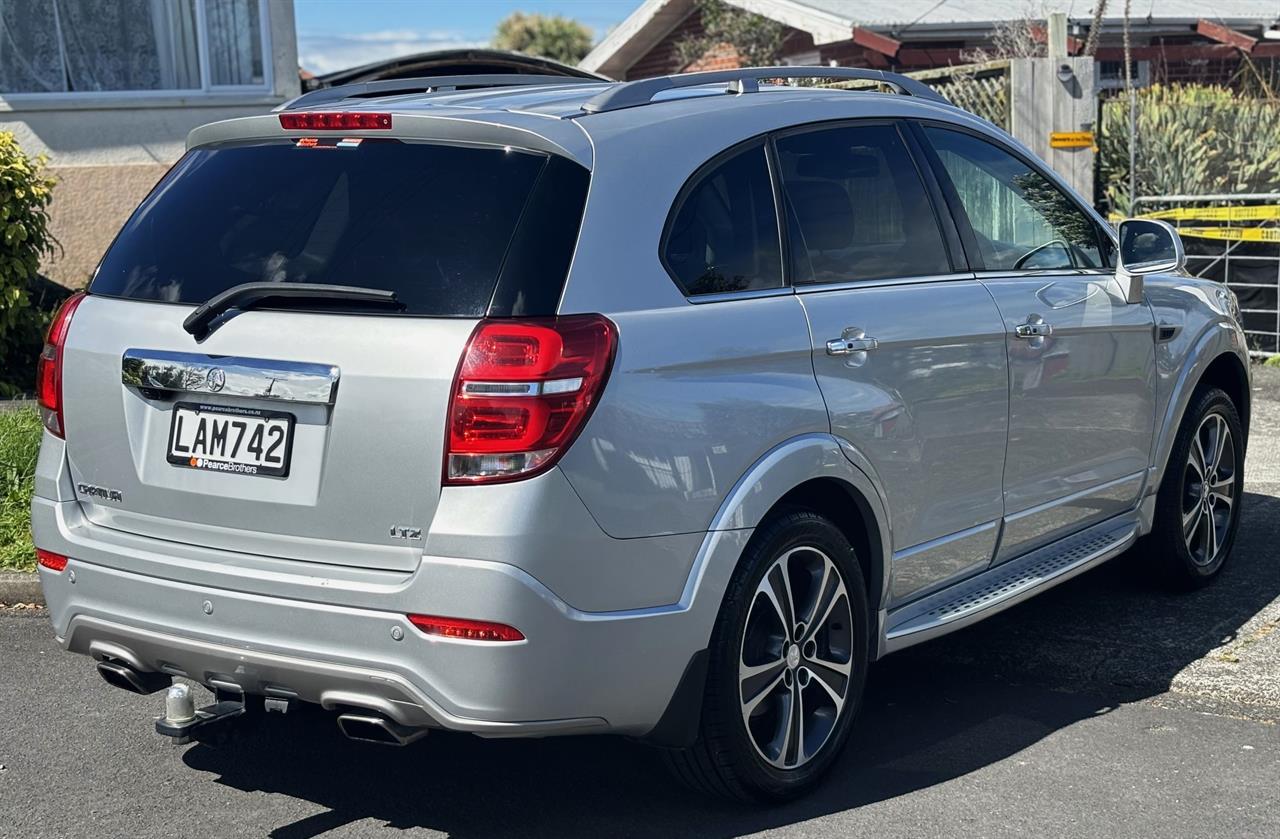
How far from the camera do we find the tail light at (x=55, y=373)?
13.2 feet

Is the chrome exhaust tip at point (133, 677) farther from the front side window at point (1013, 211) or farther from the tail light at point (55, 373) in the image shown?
the front side window at point (1013, 211)

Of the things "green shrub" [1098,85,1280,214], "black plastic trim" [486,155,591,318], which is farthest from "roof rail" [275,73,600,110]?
"green shrub" [1098,85,1280,214]

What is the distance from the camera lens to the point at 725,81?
14.3 ft

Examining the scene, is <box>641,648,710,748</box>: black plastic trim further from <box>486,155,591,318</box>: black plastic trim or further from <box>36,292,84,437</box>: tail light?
<box>36,292,84,437</box>: tail light

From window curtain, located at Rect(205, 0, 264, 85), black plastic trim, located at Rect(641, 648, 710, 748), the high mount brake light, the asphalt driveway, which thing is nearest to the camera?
black plastic trim, located at Rect(641, 648, 710, 748)

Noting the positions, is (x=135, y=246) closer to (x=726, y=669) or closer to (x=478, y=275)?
(x=478, y=275)

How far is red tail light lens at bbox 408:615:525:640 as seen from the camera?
3408 millimetres

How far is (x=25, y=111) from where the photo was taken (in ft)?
38.9

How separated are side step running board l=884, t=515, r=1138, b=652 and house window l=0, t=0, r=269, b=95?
29.5 feet

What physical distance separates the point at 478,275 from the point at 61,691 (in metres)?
2.61

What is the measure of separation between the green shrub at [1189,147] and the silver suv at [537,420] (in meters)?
8.89

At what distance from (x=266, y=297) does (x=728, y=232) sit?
1.18 meters

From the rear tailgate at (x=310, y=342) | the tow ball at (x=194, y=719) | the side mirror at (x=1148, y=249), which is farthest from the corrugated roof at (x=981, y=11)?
the tow ball at (x=194, y=719)

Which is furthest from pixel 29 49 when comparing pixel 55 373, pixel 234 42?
pixel 55 373
